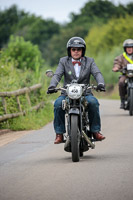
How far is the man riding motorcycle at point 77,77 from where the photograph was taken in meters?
9.08

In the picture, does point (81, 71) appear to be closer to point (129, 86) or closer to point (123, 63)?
point (129, 86)

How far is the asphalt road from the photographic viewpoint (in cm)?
635

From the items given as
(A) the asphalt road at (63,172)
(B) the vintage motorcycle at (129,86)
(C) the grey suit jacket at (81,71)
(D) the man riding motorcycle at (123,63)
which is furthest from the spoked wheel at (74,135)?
(D) the man riding motorcycle at (123,63)

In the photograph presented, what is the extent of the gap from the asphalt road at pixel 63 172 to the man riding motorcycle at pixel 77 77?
18.4 inches

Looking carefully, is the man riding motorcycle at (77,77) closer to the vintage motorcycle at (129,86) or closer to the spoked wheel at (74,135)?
the spoked wheel at (74,135)

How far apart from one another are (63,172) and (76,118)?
1.01 meters

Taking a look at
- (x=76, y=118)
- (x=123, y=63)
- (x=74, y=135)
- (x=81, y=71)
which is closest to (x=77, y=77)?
(x=81, y=71)

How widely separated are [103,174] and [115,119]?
8887 mm

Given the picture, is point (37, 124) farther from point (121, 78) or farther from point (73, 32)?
point (73, 32)

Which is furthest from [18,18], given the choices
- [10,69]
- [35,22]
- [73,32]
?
[10,69]

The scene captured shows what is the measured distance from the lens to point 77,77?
9391 mm

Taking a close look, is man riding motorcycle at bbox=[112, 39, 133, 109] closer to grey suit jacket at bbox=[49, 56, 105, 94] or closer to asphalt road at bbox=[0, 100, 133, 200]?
asphalt road at bbox=[0, 100, 133, 200]

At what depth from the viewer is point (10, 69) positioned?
19.4 m

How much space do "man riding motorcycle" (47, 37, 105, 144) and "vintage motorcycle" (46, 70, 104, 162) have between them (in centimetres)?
19
